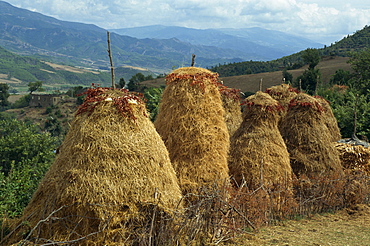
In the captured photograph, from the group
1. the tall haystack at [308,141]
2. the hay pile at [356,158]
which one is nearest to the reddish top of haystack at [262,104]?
the tall haystack at [308,141]

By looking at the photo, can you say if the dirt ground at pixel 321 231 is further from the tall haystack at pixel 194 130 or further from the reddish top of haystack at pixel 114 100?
the reddish top of haystack at pixel 114 100

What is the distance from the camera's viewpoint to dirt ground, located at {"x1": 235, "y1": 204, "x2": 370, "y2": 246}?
8758 mm

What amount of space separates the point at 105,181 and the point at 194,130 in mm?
2859

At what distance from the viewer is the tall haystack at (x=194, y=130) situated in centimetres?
822

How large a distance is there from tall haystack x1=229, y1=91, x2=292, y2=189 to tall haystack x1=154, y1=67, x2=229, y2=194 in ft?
5.28

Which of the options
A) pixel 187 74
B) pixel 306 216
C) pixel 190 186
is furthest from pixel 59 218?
pixel 306 216

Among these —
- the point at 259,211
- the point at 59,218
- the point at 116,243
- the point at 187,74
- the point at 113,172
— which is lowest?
the point at 259,211

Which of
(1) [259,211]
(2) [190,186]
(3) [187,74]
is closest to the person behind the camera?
(2) [190,186]

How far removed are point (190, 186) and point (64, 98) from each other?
300 feet

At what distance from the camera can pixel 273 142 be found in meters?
10.6

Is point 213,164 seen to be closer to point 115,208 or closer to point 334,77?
point 115,208

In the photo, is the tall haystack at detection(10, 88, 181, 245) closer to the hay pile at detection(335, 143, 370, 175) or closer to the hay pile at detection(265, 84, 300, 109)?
the hay pile at detection(335, 143, 370, 175)

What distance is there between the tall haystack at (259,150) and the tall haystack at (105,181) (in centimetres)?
373

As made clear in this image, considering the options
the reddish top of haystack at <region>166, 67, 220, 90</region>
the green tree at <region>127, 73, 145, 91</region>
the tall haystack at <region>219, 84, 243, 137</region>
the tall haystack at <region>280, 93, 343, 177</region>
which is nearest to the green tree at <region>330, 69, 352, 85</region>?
the tall haystack at <region>219, 84, 243, 137</region>
